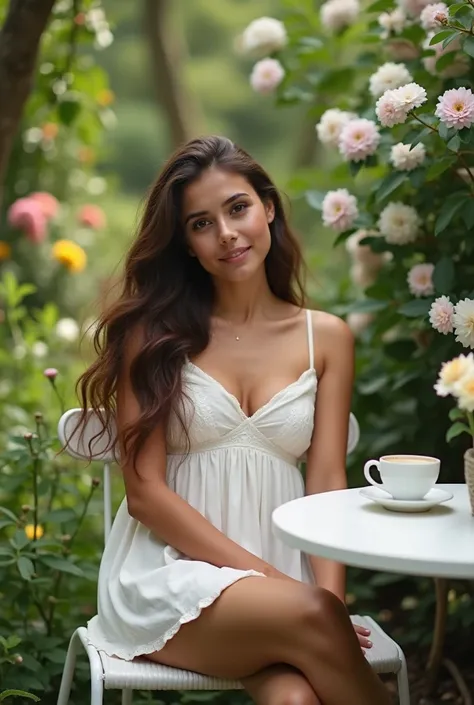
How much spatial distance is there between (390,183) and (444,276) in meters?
0.25

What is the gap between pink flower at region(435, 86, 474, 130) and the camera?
2.33 meters

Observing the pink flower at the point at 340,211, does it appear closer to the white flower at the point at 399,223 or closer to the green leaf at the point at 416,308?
the white flower at the point at 399,223

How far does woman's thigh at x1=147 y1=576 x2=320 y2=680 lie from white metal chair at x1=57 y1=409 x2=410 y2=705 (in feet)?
0.10

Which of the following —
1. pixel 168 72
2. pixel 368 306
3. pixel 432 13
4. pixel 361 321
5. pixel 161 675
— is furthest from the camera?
pixel 168 72

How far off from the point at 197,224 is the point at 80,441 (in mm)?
546

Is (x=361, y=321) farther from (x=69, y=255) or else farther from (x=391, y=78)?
(x=69, y=255)

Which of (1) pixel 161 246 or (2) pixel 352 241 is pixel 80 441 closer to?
(1) pixel 161 246

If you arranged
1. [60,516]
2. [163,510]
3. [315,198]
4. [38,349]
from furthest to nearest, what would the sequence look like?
[38,349], [315,198], [60,516], [163,510]

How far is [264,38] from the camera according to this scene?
3396 mm

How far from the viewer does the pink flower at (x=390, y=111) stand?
246 centimetres

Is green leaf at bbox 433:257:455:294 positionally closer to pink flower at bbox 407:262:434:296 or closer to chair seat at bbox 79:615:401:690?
pink flower at bbox 407:262:434:296

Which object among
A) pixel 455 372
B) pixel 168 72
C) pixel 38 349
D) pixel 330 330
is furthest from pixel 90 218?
pixel 455 372

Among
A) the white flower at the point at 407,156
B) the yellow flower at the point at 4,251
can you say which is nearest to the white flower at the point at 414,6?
the white flower at the point at 407,156

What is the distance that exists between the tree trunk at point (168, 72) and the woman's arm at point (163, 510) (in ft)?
13.5
